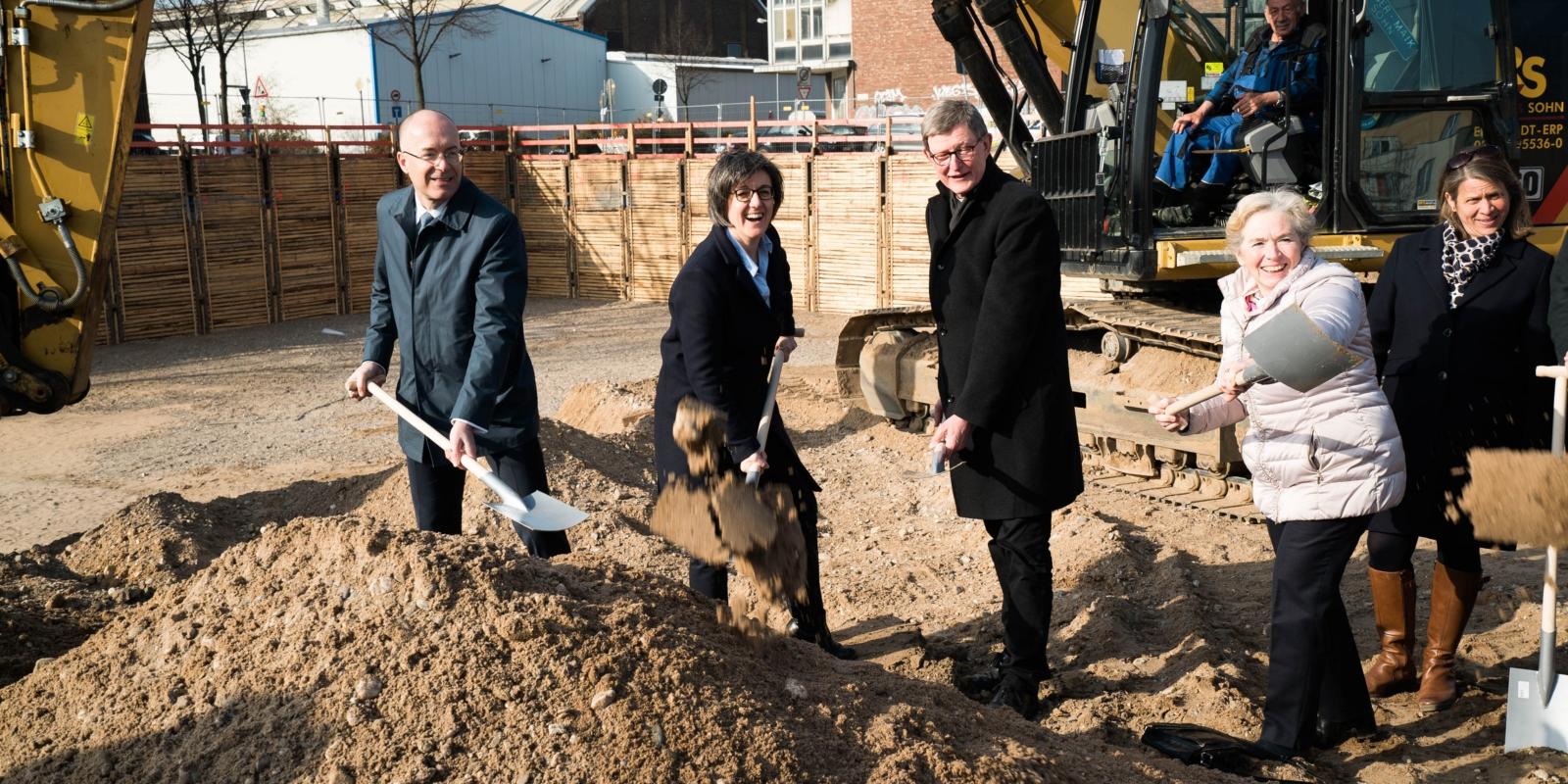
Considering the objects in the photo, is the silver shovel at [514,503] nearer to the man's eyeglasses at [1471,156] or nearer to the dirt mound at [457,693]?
the dirt mound at [457,693]

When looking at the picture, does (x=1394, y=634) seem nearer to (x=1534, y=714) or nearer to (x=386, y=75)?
(x=1534, y=714)

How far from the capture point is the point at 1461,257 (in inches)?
168

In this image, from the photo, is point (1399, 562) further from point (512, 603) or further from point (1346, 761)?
point (512, 603)

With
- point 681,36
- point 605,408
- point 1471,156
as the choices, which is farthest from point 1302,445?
point 681,36

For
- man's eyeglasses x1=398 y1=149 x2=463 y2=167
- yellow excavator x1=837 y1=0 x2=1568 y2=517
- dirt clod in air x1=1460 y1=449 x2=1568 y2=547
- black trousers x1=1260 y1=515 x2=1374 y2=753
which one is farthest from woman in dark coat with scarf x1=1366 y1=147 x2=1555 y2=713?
man's eyeglasses x1=398 y1=149 x2=463 y2=167

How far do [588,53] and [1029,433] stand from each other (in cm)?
3240

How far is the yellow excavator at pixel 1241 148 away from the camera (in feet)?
21.2

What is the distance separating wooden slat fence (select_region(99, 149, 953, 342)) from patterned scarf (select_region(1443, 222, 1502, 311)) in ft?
35.5

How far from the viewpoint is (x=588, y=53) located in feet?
114

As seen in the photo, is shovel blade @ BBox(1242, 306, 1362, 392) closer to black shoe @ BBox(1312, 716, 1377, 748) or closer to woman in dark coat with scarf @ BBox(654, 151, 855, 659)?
black shoe @ BBox(1312, 716, 1377, 748)

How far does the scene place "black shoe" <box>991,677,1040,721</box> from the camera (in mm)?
4250

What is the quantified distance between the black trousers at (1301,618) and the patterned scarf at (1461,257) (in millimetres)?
1003

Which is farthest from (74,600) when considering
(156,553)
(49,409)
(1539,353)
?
(1539,353)

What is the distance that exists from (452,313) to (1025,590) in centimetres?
201
